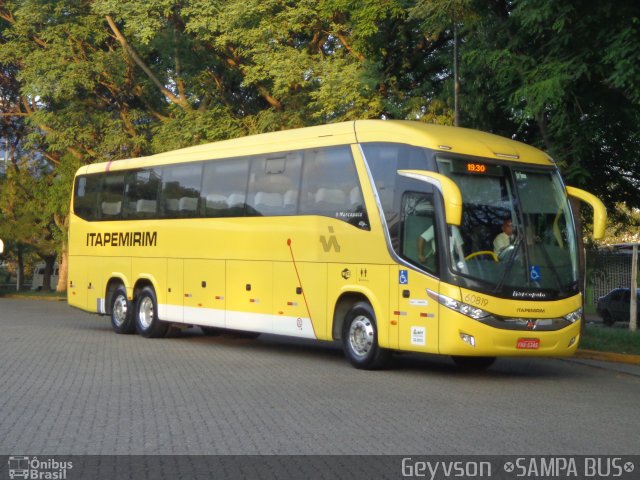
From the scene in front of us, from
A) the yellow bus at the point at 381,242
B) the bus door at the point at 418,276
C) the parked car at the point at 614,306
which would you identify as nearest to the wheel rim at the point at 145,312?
the yellow bus at the point at 381,242

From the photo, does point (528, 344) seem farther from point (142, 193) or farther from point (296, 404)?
point (142, 193)

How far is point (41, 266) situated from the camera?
266 feet

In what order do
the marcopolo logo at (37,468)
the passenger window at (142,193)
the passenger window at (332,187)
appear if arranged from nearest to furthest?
the marcopolo logo at (37,468) → the passenger window at (332,187) → the passenger window at (142,193)

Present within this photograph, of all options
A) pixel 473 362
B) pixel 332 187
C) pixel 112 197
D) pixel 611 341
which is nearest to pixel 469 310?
pixel 473 362

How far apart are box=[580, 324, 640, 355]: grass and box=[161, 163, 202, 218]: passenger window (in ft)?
26.1

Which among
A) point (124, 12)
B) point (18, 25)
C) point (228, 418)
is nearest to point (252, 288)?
point (228, 418)

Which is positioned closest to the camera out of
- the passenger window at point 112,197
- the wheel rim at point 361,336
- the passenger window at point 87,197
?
the wheel rim at point 361,336

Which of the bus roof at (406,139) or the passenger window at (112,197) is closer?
the bus roof at (406,139)

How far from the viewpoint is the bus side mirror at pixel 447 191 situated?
13.8m

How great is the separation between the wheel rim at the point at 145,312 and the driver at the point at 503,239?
975 centimetres

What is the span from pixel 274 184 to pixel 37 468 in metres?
11.1

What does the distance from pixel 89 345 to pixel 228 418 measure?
10008 mm

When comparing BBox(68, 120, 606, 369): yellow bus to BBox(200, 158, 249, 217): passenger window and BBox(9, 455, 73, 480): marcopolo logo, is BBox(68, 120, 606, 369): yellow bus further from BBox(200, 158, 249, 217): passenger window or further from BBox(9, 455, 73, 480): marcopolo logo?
BBox(9, 455, 73, 480): marcopolo logo

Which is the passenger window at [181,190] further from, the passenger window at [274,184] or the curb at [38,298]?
the curb at [38,298]
